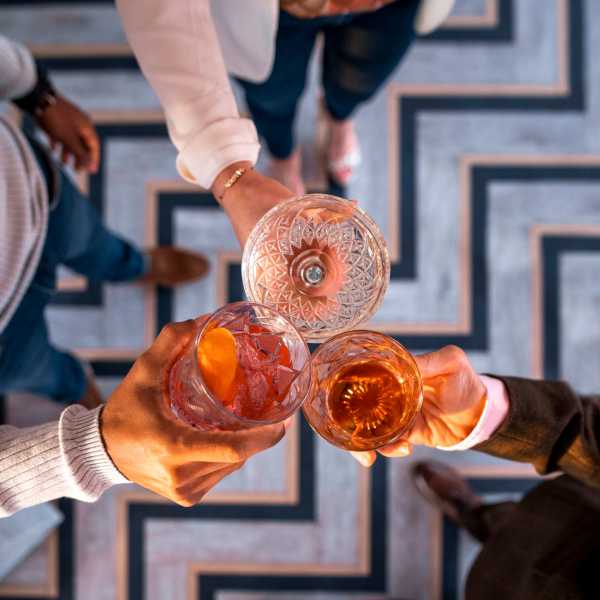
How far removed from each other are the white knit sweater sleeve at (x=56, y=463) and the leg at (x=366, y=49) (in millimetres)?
789

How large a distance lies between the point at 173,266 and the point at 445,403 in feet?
3.26

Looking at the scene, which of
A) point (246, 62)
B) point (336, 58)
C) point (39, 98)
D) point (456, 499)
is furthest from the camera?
point (456, 499)

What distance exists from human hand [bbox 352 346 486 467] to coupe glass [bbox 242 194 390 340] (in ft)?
0.37

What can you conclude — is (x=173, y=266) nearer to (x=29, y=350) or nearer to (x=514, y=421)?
(x=29, y=350)

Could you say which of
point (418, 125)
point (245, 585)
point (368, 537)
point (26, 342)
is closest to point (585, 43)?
point (418, 125)

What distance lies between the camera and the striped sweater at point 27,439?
2.20ft

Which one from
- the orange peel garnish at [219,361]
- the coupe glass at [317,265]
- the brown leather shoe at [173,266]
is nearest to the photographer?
the orange peel garnish at [219,361]

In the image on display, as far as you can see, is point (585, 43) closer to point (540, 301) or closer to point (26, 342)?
point (540, 301)

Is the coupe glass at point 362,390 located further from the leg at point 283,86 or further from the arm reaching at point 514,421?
the leg at point 283,86

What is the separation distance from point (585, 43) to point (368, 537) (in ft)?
4.94

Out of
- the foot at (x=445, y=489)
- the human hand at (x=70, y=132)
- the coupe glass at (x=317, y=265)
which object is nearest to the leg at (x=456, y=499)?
the foot at (x=445, y=489)

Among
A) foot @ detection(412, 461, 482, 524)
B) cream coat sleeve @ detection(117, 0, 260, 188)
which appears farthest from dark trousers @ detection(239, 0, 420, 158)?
foot @ detection(412, 461, 482, 524)

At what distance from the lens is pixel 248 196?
2.41 feet

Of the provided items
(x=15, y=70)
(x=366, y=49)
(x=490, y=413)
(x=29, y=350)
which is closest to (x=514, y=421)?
(x=490, y=413)
